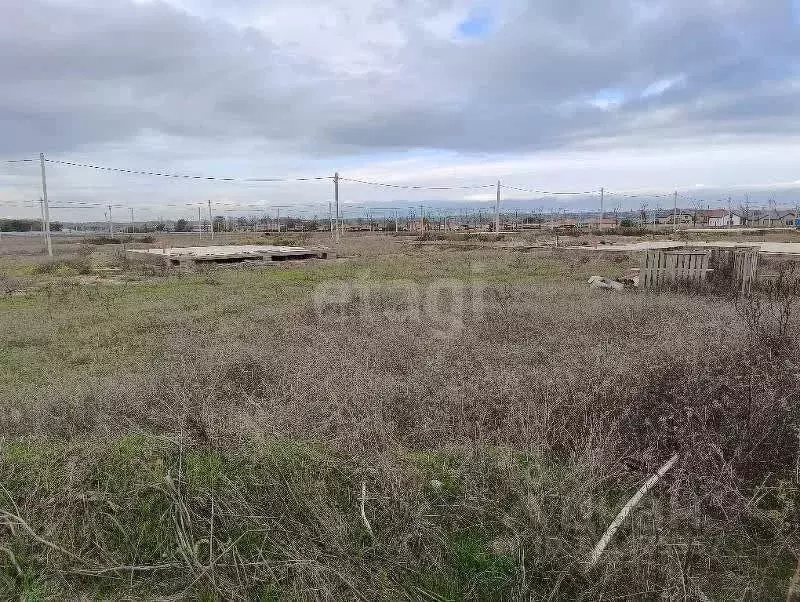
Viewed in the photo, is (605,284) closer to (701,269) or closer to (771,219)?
(701,269)

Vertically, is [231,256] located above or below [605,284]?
above

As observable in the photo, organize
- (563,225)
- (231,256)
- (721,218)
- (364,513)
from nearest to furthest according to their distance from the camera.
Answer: (364,513), (231,256), (563,225), (721,218)

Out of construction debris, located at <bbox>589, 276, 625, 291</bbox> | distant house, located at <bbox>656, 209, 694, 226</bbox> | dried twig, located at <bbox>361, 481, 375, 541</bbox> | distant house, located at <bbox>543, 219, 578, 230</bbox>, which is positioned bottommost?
dried twig, located at <bbox>361, 481, 375, 541</bbox>

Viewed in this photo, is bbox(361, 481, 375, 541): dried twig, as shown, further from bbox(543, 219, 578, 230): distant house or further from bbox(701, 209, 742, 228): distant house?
bbox(701, 209, 742, 228): distant house

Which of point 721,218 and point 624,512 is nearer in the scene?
point 624,512

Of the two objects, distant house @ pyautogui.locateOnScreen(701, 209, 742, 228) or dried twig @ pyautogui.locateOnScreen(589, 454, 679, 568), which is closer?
dried twig @ pyautogui.locateOnScreen(589, 454, 679, 568)

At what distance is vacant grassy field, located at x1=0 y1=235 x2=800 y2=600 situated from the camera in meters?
2.69

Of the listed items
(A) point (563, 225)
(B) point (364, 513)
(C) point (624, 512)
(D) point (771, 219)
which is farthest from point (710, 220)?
(B) point (364, 513)

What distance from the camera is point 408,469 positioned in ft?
10.9

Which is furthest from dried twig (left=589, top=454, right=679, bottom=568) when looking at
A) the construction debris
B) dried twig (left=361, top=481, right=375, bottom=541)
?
the construction debris

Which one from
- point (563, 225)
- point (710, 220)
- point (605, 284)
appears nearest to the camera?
point (605, 284)

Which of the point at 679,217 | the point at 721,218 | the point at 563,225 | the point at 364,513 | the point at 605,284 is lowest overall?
the point at 364,513

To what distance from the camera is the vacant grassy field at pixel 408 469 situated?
2.69 metres

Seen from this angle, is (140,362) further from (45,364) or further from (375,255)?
(375,255)
